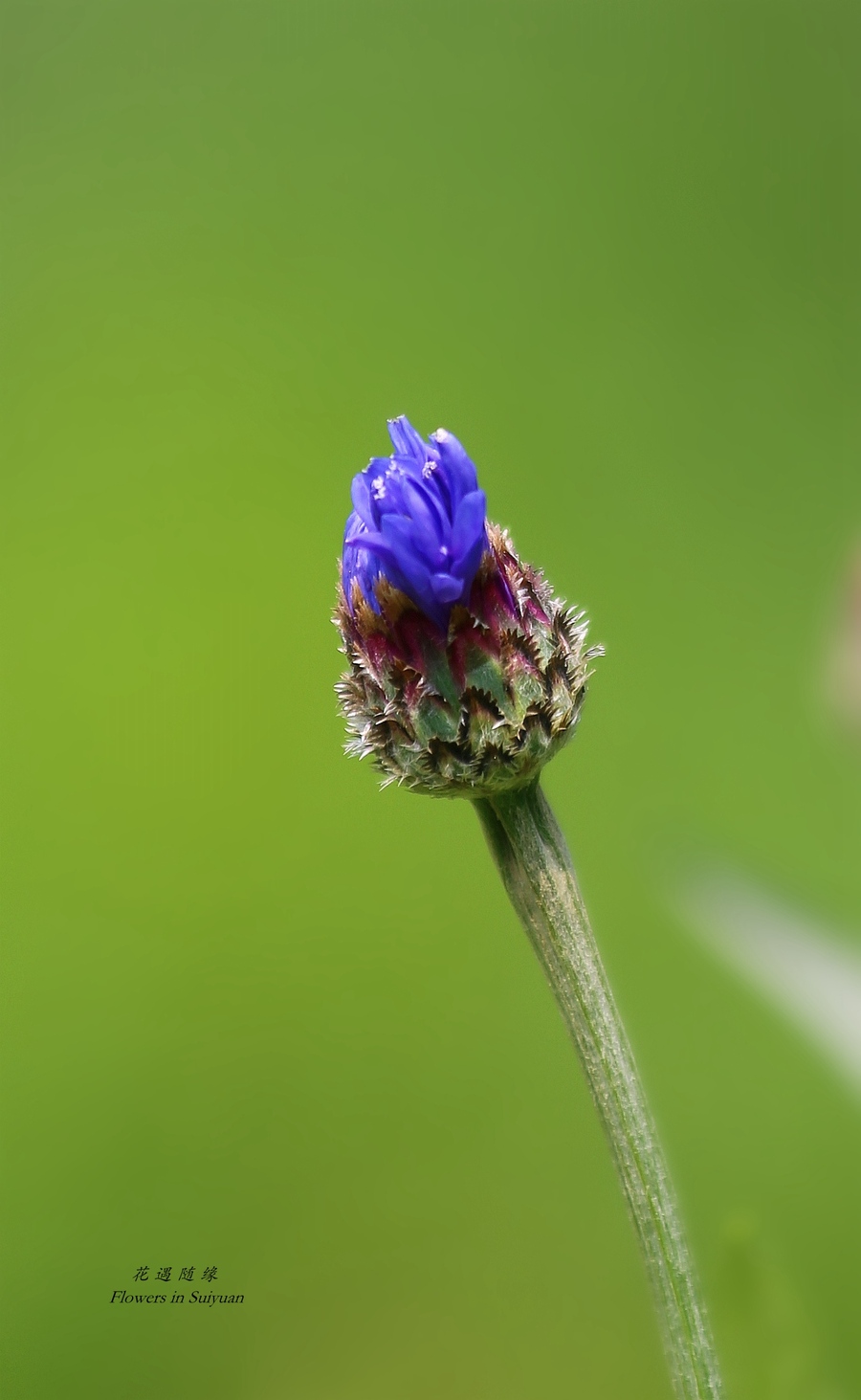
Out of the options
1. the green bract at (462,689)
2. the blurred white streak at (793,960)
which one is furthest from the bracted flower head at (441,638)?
the blurred white streak at (793,960)

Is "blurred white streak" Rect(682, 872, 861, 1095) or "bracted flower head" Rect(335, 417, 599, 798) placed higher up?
"bracted flower head" Rect(335, 417, 599, 798)

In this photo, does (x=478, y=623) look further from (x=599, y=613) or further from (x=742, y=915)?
(x=599, y=613)

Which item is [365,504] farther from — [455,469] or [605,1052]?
[605,1052]

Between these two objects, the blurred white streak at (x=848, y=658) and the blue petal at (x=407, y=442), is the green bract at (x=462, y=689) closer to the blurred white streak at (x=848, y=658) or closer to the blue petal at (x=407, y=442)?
the blue petal at (x=407, y=442)

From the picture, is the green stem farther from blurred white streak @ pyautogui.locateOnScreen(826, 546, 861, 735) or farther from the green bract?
blurred white streak @ pyautogui.locateOnScreen(826, 546, 861, 735)

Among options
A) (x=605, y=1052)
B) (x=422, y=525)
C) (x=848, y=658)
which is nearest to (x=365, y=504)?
(x=422, y=525)

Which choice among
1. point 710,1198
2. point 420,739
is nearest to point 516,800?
Result: point 420,739

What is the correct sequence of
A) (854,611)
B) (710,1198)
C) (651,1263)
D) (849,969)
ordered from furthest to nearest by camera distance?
(710,1198), (854,611), (849,969), (651,1263)

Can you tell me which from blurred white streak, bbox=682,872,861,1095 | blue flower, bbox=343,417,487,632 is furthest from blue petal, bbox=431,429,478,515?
blurred white streak, bbox=682,872,861,1095
